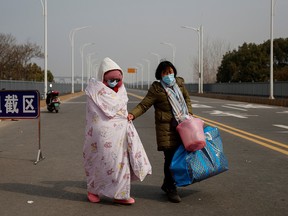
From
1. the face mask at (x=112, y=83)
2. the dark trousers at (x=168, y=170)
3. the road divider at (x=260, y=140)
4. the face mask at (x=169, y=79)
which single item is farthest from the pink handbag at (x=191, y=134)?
the road divider at (x=260, y=140)

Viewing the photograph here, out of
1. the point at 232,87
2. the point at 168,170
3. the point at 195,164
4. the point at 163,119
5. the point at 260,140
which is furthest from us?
the point at 232,87

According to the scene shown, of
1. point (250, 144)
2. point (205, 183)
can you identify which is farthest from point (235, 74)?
point (205, 183)

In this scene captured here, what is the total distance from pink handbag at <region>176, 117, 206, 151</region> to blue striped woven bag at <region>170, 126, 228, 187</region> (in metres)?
0.12

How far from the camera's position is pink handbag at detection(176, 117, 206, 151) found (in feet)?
17.1

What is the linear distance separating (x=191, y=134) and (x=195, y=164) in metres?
0.36

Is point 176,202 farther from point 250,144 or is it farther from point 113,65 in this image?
point 250,144

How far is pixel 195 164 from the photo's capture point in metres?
5.33

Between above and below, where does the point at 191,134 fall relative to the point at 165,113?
below

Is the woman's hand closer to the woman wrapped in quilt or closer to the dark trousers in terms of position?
the woman wrapped in quilt

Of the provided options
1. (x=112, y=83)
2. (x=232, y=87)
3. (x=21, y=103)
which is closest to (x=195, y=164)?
(x=112, y=83)

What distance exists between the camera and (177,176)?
538 cm

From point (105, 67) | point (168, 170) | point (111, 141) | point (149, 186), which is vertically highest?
point (105, 67)

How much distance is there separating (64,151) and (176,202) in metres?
4.63

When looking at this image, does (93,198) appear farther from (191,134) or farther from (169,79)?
(169,79)
